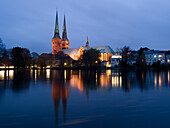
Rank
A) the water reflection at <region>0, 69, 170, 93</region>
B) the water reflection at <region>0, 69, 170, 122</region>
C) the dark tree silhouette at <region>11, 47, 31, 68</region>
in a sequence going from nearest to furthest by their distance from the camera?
the water reflection at <region>0, 69, 170, 122</region>, the water reflection at <region>0, 69, 170, 93</region>, the dark tree silhouette at <region>11, 47, 31, 68</region>

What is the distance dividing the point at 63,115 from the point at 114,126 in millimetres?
2325

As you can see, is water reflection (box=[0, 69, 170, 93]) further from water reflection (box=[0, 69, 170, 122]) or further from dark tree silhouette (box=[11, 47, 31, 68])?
dark tree silhouette (box=[11, 47, 31, 68])

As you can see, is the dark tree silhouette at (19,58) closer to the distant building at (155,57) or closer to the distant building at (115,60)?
the distant building at (115,60)

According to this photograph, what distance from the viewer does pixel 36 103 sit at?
31.4ft

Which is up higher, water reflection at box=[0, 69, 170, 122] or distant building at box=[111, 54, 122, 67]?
distant building at box=[111, 54, 122, 67]

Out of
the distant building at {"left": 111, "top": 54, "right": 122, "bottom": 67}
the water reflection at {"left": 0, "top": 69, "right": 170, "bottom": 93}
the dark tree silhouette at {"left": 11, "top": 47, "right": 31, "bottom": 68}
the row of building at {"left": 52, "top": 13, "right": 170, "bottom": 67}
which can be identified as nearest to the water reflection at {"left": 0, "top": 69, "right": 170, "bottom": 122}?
the water reflection at {"left": 0, "top": 69, "right": 170, "bottom": 93}

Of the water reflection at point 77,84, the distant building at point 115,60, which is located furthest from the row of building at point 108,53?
the water reflection at point 77,84

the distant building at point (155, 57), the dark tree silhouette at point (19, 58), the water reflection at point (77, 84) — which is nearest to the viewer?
the water reflection at point (77, 84)

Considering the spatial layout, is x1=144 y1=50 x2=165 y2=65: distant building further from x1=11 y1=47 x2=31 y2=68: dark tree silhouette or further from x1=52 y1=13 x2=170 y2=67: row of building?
x1=11 y1=47 x2=31 y2=68: dark tree silhouette

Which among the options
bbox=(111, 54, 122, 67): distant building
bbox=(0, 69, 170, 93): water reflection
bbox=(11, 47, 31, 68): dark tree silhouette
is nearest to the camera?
bbox=(0, 69, 170, 93): water reflection

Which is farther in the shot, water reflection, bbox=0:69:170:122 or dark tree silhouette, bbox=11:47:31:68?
dark tree silhouette, bbox=11:47:31:68

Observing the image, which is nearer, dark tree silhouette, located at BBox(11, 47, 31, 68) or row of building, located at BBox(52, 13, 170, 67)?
dark tree silhouette, located at BBox(11, 47, 31, 68)

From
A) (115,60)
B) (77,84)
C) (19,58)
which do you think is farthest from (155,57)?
(77,84)

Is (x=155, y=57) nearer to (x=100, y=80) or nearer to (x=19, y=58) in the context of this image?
(x=19, y=58)
